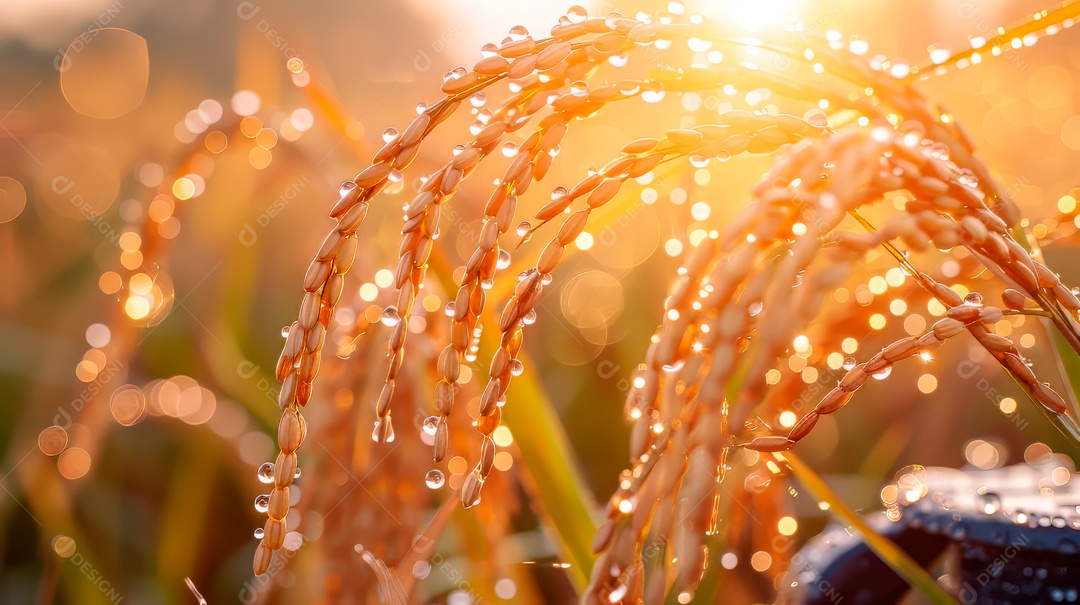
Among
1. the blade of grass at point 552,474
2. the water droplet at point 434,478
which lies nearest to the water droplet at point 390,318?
the water droplet at point 434,478

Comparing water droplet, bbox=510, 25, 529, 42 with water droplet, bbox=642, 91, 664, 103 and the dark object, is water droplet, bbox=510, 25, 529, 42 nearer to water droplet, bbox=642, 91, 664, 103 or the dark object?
water droplet, bbox=642, 91, 664, 103

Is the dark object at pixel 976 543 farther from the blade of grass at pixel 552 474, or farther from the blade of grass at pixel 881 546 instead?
the blade of grass at pixel 552 474

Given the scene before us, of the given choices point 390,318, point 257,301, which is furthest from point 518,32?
point 257,301

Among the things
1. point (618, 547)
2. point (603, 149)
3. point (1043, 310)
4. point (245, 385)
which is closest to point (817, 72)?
point (1043, 310)

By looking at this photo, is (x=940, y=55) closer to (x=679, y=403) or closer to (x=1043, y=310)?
(x=1043, y=310)

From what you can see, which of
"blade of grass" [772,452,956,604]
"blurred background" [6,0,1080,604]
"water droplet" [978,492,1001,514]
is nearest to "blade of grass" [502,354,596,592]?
"blurred background" [6,0,1080,604]

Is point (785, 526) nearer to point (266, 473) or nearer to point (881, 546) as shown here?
point (881, 546)
